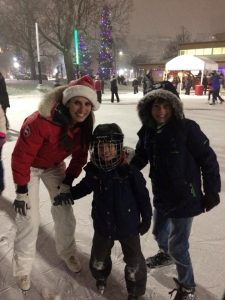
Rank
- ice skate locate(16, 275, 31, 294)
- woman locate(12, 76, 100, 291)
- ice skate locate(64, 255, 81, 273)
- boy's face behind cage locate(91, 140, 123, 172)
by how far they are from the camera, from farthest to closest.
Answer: ice skate locate(64, 255, 81, 273)
ice skate locate(16, 275, 31, 294)
woman locate(12, 76, 100, 291)
boy's face behind cage locate(91, 140, 123, 172)

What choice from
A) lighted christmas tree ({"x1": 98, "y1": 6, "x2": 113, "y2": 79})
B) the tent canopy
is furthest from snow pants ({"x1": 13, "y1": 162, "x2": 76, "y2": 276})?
lighted christmas tree ({"x1": 98, "y1": 6, "x2": 113, "y2": 79})

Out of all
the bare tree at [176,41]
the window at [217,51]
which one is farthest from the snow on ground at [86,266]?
the bare tree at [176,41]

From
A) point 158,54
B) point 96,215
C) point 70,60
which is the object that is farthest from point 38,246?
point 158,54

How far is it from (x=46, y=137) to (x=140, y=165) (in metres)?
0.73

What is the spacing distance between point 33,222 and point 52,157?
0.49 metres

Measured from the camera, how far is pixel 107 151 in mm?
1970

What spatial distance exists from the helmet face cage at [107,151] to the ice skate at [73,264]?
964 millimetres

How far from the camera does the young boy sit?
2000 millimetres

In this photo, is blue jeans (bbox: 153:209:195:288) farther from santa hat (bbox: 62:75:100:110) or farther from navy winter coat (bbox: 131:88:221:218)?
santa hat (bbox: 62:75:100:110)

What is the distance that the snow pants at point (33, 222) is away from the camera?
89.0 inches

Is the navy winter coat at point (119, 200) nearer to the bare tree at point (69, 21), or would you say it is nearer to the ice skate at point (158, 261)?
the ice skate at point (158, 261)

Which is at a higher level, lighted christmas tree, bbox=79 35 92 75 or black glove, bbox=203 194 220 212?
lighted christmas tree, bbox=79 35 92 75

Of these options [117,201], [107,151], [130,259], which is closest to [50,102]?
[107,151]

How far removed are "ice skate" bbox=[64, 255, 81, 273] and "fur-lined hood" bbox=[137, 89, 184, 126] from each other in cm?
124
